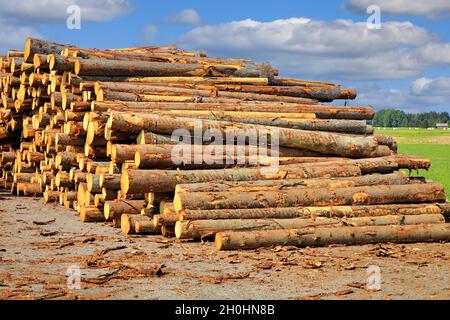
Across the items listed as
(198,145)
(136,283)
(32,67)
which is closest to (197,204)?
A: (198,145)

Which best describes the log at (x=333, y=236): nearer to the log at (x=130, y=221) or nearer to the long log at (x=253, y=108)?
the log at (x=130, y=221)

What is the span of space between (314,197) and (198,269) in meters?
3.15

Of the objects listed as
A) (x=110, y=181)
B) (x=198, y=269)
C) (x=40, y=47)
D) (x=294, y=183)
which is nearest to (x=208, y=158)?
(x=294, y=183)

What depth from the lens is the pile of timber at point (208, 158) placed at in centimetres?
1104

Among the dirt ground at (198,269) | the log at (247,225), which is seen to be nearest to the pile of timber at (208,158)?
the log at (247,225)

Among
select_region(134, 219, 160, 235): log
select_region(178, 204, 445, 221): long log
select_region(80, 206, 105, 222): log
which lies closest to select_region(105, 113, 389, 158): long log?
select_region(80, 206, 105, 222): log

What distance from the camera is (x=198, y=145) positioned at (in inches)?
498

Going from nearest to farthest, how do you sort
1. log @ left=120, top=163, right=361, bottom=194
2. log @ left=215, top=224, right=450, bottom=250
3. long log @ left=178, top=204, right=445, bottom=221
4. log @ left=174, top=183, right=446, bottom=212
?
1. log @ left=215, top=224, right=450, bottom=250
2. long log @ left=178, top=204, right=445, bottom=221
3. log @ left=174, top=183, right=446, bottom=212
4. log @ left=120, top=163, right=361, bottom=194

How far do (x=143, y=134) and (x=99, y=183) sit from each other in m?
1.41

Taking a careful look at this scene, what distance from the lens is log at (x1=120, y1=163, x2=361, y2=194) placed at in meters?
11.5

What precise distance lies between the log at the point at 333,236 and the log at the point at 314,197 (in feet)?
2.75

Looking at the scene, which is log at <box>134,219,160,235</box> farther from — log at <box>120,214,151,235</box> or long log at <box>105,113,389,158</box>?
long log at <box>105,113,389,158</box>

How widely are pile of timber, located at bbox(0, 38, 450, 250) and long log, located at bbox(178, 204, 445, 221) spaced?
0.02 meters

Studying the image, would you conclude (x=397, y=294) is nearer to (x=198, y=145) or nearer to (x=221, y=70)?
(x=198, y=145)
